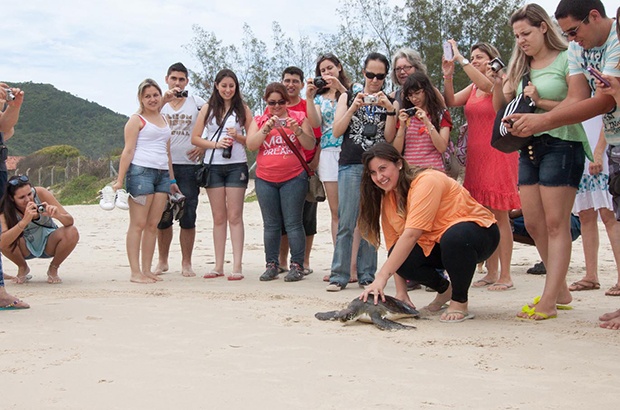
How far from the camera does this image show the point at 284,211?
609cm

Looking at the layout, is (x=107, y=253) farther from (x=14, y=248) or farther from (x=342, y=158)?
(x=342, y=158)

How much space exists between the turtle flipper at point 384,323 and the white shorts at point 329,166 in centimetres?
204

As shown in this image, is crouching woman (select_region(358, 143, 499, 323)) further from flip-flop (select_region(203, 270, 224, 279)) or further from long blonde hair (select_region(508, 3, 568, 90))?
flip-flop (select_region(203, 270, 224, 279))

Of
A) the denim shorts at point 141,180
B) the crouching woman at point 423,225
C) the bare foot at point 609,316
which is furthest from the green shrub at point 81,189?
the bare foot at point 609,316

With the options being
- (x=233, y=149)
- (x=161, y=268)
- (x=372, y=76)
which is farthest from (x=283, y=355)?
(x=161, y=268)

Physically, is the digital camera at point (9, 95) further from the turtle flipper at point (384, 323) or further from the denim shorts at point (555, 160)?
the denim shorts at point (555, 160)

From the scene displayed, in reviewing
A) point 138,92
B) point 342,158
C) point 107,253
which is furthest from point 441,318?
point 107,253

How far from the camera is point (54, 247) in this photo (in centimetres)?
610

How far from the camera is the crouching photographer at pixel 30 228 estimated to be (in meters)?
5.77

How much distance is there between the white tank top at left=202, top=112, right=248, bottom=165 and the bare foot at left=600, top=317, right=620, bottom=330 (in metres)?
3.44

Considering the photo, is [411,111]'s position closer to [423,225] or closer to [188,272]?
[423,225]

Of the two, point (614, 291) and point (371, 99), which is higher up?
point (371, 99)

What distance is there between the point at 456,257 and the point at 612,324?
904 millimetres

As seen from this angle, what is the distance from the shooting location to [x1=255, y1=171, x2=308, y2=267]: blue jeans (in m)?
6.05
